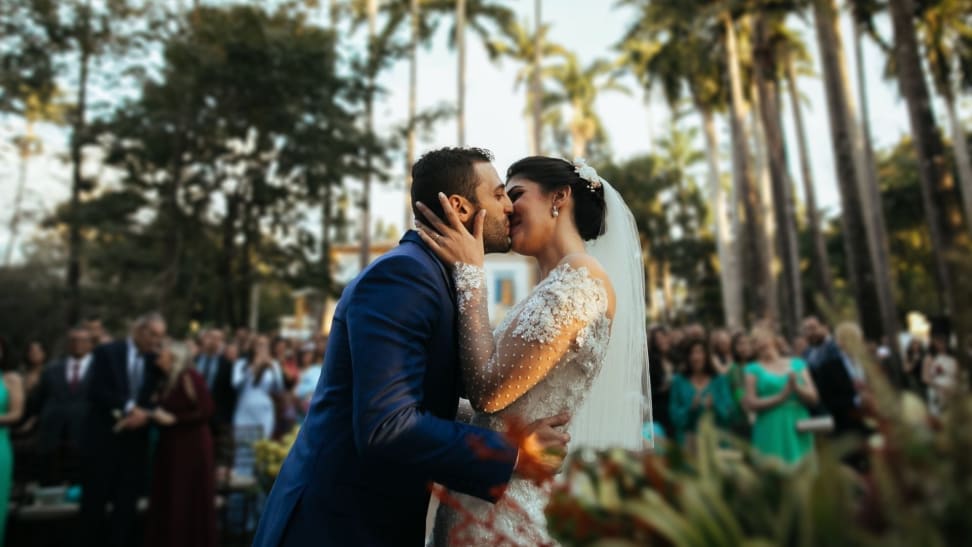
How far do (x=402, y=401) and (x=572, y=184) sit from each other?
1.43 meters

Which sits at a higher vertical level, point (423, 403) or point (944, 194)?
point (944, 194)

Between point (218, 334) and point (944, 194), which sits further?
point (944, 194)

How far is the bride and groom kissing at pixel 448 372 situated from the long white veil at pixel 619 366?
417mm

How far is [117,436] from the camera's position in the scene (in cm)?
743

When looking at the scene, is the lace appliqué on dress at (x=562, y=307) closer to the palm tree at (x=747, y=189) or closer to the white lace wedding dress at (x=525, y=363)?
the white lace wedding dress at (x=525, y=363)

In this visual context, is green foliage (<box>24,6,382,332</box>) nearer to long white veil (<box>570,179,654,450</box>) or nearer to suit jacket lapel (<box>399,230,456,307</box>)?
long white veil (<box>570,179,654,450</box>)

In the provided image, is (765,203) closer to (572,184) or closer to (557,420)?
(572,184)

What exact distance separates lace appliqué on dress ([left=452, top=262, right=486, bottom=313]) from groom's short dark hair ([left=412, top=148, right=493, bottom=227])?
25cm

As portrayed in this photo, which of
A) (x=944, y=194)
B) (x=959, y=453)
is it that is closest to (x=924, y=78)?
(x=944, y=194)

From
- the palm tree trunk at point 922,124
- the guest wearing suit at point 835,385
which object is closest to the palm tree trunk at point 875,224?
the palm tree trunk at point 922,124

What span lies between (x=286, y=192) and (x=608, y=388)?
1914 centimetres

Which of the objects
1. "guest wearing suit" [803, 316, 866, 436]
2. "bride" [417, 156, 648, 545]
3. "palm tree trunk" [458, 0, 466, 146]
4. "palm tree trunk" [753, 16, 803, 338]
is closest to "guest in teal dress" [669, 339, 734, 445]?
"guest wearing suit" [803, 316, 866, 436]

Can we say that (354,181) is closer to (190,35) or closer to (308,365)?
(190,35)

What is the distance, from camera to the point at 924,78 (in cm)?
1359
